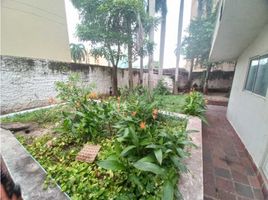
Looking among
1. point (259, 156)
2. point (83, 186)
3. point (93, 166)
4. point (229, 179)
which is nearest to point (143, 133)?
point (93, 166)

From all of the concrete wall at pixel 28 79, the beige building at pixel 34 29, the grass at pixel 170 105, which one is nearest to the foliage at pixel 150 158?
the grass at pixel 170 105

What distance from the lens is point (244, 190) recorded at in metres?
1.96

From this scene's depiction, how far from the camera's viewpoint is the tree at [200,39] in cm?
859

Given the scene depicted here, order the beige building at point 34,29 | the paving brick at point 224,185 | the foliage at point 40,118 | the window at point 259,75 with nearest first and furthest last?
the paving brick at point 224,185
the window at point 259,75
the foliage at point 40,118
the beige building at point 34,29

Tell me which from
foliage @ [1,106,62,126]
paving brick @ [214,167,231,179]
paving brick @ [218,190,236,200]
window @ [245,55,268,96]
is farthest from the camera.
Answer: foliage @ [1,106,62,126]

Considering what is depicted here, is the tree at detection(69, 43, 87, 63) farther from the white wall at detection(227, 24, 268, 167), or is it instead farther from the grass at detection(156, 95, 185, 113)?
the white wall at detection(227, 24, 268, 167)

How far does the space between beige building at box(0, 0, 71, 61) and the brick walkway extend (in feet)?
21.4

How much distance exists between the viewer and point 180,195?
1264mm

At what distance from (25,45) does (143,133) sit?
232 inches

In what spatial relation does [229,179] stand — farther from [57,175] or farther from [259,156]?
[57,175]

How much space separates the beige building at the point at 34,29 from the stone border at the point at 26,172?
4.45 meters

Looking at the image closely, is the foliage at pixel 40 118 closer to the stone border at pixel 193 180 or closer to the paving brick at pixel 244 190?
the stone border at pixel 193 180

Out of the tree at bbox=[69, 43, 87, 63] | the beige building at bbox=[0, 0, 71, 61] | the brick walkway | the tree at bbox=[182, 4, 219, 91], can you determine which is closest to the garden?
the brick walkway

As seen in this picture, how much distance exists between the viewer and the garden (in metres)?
1.31
